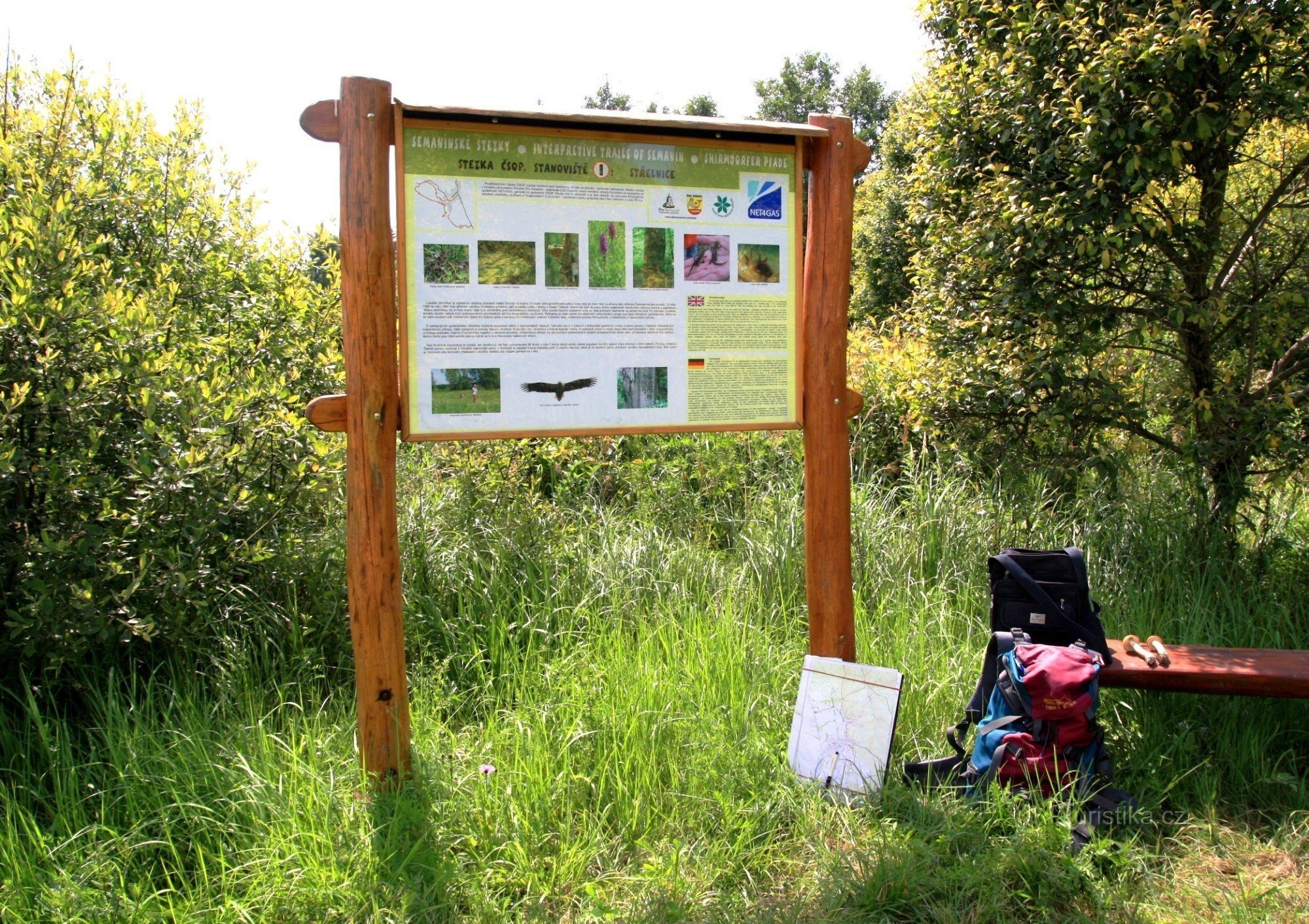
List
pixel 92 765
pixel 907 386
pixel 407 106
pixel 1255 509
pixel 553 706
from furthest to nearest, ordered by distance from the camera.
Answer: pixel 907 386, pixel 1255 509, pixel 553 706, pixel 92 765, pixel 407 106

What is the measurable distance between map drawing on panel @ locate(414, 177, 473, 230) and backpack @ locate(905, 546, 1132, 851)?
2368 mm

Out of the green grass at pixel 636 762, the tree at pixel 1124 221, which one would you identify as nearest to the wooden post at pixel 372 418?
the green grass at pixel 636 762

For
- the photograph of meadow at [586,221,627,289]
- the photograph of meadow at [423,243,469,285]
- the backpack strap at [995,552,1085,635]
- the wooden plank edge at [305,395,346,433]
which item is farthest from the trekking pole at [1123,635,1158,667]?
the wooden plank edge at [305,395,346,433]

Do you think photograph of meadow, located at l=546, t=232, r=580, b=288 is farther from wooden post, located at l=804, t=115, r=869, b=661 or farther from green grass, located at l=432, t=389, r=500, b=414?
wooden post, located at l=804, t=115, r=869, b=661

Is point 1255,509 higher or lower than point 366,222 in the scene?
lower

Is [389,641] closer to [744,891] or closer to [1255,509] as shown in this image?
[744,891]

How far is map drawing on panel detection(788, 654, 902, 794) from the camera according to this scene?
337cm

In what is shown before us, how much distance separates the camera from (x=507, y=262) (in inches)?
131

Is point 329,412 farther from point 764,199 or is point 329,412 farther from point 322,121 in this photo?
point 764,199

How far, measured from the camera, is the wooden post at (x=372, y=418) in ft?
10.3

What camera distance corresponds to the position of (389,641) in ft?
10.7

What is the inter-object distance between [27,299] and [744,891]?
319cm

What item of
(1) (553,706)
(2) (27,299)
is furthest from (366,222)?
(1) (553,706)

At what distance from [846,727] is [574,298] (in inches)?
71.7
